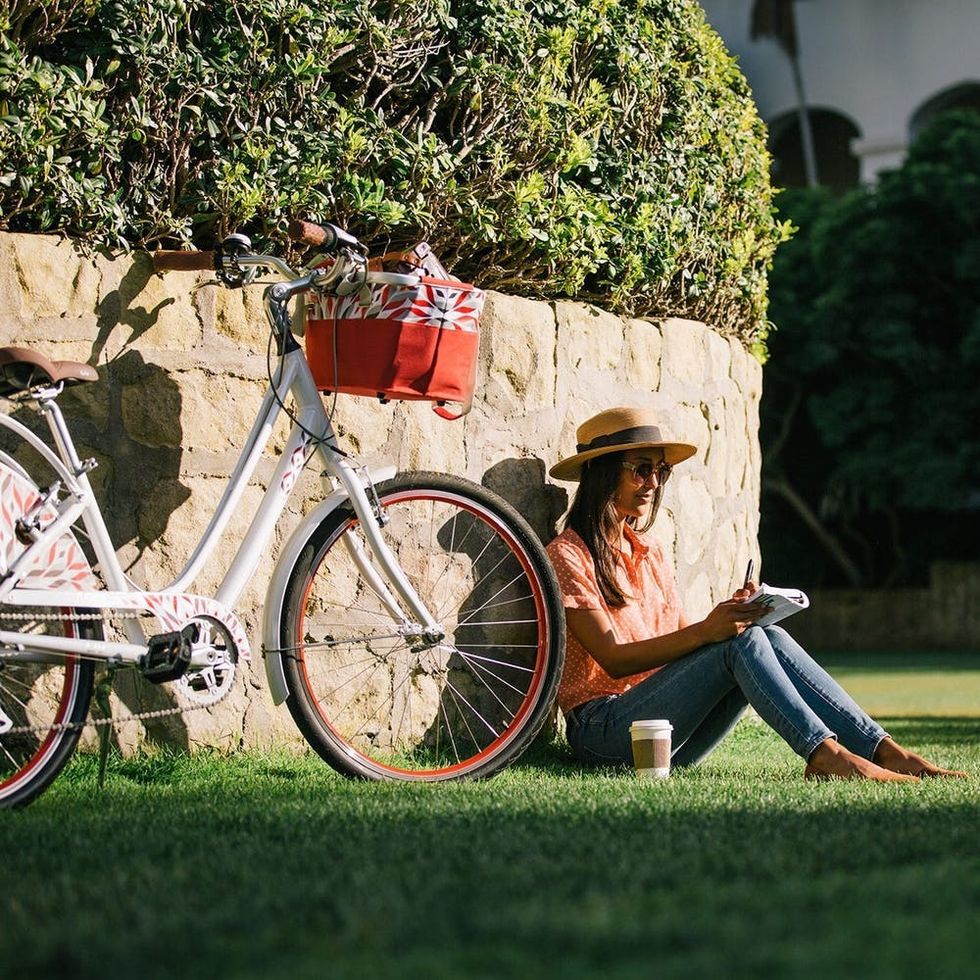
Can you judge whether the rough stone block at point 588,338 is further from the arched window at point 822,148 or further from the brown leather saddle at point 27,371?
the arched window at point 822,148

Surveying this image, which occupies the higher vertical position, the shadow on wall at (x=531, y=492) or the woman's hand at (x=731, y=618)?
the shadow on wall at (x=531, y=492)

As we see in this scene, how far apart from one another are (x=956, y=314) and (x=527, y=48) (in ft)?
52.6

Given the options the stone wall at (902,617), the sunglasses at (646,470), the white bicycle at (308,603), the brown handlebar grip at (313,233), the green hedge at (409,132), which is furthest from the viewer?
the stone wall at (902,617)

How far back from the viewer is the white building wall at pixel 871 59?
86.8 feet

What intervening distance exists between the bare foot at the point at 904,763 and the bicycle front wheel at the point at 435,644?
945 millimetres

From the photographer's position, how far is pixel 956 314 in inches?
785

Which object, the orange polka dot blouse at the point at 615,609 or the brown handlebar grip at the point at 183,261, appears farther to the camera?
the orange polka dot blouse at the point at 615,609

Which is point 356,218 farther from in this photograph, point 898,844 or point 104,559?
point 898,844

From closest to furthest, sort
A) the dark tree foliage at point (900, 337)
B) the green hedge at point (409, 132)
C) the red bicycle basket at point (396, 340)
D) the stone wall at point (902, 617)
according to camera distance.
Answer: the red bicycle basket at point (396, 340) → the green hedge at point (409, 132) → the dark tree foliage at point (900, 337) → the stone wall at point (902, 617)

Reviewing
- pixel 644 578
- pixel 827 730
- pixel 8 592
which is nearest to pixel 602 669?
pixel 644 578

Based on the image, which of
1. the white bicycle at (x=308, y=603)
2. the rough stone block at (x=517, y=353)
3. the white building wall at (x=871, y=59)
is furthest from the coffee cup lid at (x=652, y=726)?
the white building wall at (x=871, y=59)

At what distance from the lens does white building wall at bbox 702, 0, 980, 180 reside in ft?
86.8

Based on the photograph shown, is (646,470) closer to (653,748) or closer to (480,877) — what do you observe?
(653,748)

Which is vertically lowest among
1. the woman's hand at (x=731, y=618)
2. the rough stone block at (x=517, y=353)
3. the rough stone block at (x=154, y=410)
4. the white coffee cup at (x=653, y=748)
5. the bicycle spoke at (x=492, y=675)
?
the white coffee cup at (x=653, y=748)
